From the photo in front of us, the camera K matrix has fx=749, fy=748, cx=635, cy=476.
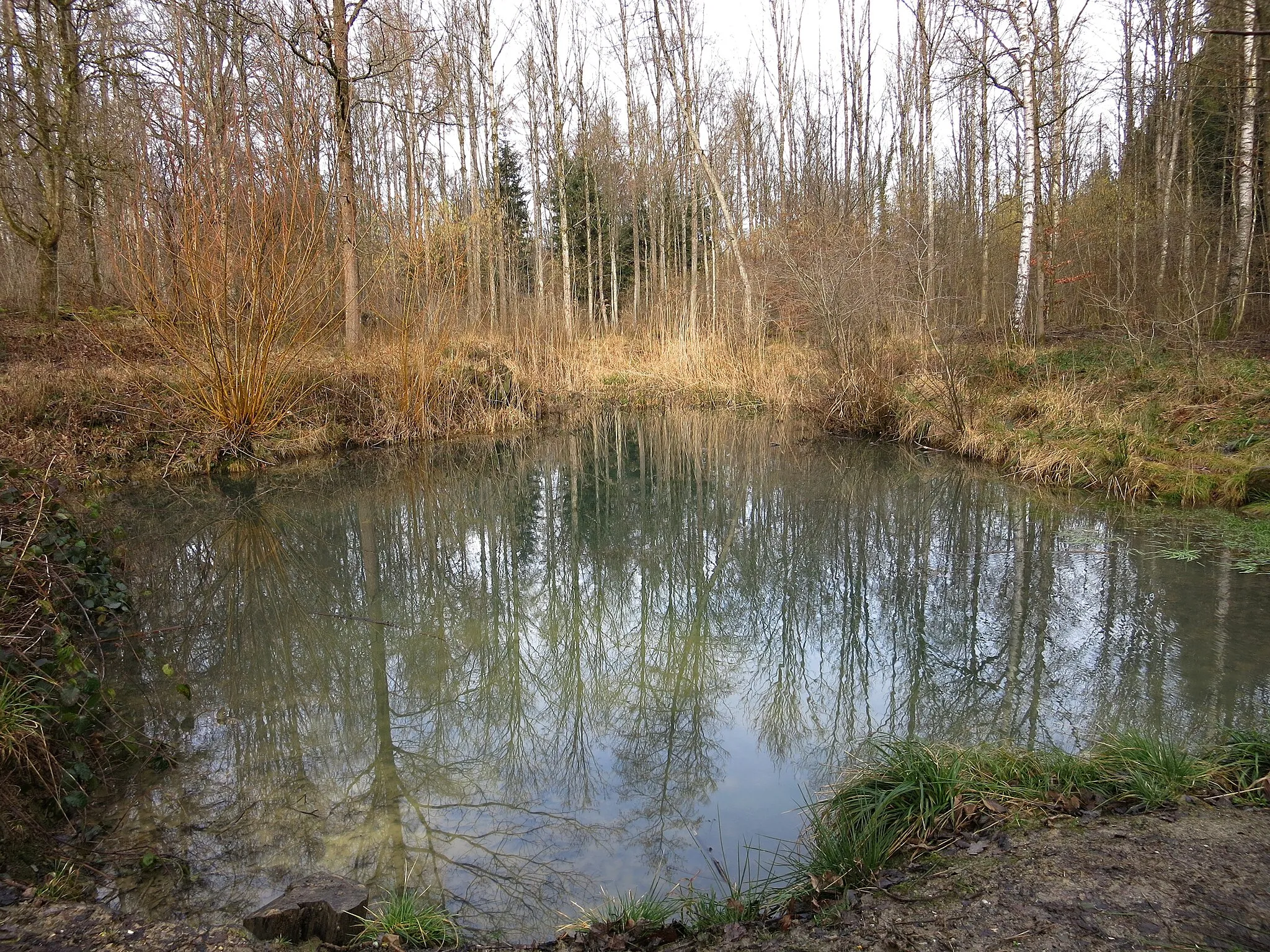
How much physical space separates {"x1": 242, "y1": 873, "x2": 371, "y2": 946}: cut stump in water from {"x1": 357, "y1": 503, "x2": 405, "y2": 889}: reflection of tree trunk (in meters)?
0.34

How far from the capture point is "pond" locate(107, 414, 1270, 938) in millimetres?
3027

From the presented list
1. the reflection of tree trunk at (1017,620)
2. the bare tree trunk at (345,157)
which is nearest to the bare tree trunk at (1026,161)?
the reflection of tree trunk at (1017,620)

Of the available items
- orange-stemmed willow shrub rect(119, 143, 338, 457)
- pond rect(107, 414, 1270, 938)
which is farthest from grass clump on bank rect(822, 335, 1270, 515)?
orange-stemmed willow shrub rect(119, 143, 338, 457)

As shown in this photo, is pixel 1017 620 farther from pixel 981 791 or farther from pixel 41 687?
pixel 41 687

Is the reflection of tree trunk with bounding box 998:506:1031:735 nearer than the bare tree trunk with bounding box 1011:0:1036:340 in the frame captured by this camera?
Yes

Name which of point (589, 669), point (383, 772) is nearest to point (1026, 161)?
point (589, 669)

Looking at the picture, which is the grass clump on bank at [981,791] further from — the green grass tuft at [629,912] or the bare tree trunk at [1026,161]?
the bare tree trunk at [1026,161]

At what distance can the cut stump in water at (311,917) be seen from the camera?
231 centimetres

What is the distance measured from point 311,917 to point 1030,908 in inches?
85.0

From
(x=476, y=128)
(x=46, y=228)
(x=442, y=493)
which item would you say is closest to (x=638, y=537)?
(x=442, y=493)

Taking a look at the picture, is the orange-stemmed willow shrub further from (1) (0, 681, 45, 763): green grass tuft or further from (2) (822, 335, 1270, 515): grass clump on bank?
(2) (822, 335, 1270, 515): grass clump on bank

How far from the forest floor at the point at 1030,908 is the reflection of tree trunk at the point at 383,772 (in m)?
0.65

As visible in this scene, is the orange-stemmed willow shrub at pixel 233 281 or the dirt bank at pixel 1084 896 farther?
the orange-stemmed willow shrub at pixel 233 281

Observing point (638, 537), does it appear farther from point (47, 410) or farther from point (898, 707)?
point (47, 410)
